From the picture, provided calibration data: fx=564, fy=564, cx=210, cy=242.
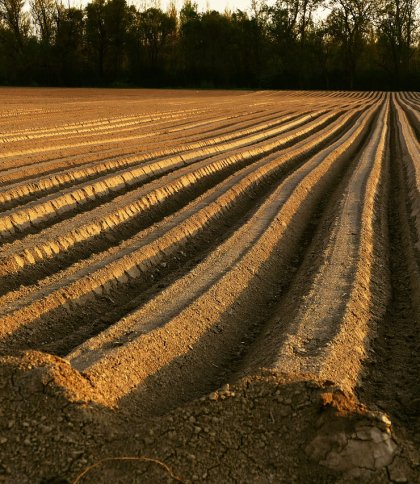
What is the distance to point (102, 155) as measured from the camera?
1052cm

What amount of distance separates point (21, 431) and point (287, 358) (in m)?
1.83

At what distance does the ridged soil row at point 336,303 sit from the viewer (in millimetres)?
4035

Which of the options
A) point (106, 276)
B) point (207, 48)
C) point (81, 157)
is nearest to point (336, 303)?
point (106, 276)

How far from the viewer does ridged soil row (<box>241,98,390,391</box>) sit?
4.04 meters

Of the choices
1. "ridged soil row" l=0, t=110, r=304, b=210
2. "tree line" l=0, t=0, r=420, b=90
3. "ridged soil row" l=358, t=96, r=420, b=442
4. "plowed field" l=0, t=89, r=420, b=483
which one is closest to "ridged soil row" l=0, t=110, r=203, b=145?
"plowed field" l=0, t=89, r=420, b=483

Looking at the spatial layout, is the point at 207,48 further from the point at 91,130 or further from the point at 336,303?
the point at 336,303

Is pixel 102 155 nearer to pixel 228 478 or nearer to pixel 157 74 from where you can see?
pixel 228 478

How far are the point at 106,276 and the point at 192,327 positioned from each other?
130 cm

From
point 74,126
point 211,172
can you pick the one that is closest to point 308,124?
point 74,126

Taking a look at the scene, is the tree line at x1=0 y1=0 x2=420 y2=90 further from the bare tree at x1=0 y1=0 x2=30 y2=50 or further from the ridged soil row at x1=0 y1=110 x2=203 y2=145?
the ridged soil row at x1=0 y1=110 x2=203 y2=145

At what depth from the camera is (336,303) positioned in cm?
497

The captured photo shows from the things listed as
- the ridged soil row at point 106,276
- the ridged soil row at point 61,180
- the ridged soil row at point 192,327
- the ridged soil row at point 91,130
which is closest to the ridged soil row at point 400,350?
the ridged soil row at point 192,327

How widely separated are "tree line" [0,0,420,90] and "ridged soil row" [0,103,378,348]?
4275 centimetres

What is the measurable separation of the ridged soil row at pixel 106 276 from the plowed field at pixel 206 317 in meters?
0.02
